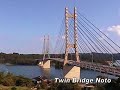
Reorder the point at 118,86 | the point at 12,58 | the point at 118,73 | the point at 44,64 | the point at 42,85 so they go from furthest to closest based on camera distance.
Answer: the point at 12,58
the point at 44,64
the point at 42,85
the point at 118,73
the point at 118,86

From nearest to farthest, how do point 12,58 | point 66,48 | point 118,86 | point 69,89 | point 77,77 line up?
point 118,86 < point 69,89 < point 77,77 < point 66,48 < point 12,58

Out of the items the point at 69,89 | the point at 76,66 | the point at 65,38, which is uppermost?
the point at 65,38

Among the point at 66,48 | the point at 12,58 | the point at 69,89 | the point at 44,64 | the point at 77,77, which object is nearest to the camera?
the point at 69,89

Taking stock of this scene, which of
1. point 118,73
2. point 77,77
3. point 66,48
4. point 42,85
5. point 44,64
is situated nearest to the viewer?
point 118,73

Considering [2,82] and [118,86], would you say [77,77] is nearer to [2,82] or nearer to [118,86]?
[2,82]

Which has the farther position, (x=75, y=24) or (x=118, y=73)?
(x=75, y=24)

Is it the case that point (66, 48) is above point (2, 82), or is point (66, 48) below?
above

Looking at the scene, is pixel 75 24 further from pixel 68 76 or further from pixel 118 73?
pixel 118 73

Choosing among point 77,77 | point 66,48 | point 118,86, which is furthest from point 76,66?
point 118,86

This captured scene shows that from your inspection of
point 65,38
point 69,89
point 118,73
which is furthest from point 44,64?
point 118,73
